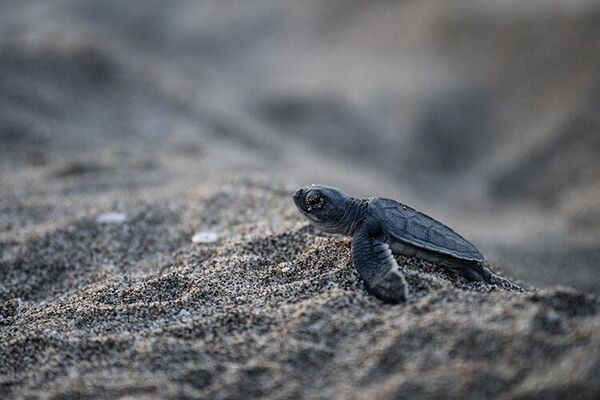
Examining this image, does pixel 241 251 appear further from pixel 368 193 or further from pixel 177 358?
pixel 368 193

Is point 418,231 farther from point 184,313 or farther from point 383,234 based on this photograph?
point 184,313

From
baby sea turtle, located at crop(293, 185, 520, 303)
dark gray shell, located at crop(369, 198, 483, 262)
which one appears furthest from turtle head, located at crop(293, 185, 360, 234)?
dark gray shell, located at crop(369, 198, 483, 262)

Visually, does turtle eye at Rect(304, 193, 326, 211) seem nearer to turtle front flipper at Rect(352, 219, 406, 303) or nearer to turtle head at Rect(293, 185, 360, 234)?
turtle head at Rect(293, 185, 360, 234)

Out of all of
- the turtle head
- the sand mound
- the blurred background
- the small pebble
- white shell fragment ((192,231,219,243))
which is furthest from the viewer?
the blurred background

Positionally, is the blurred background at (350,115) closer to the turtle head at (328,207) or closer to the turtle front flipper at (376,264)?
the turtle head at (328,207)

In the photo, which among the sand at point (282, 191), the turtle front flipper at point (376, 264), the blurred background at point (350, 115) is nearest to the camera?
the sand at point (282, 191)

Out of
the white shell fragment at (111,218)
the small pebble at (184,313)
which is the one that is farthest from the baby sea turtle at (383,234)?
the white shell fragment at (111,218)

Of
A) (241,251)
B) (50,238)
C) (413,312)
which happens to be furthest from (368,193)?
(413,312)
